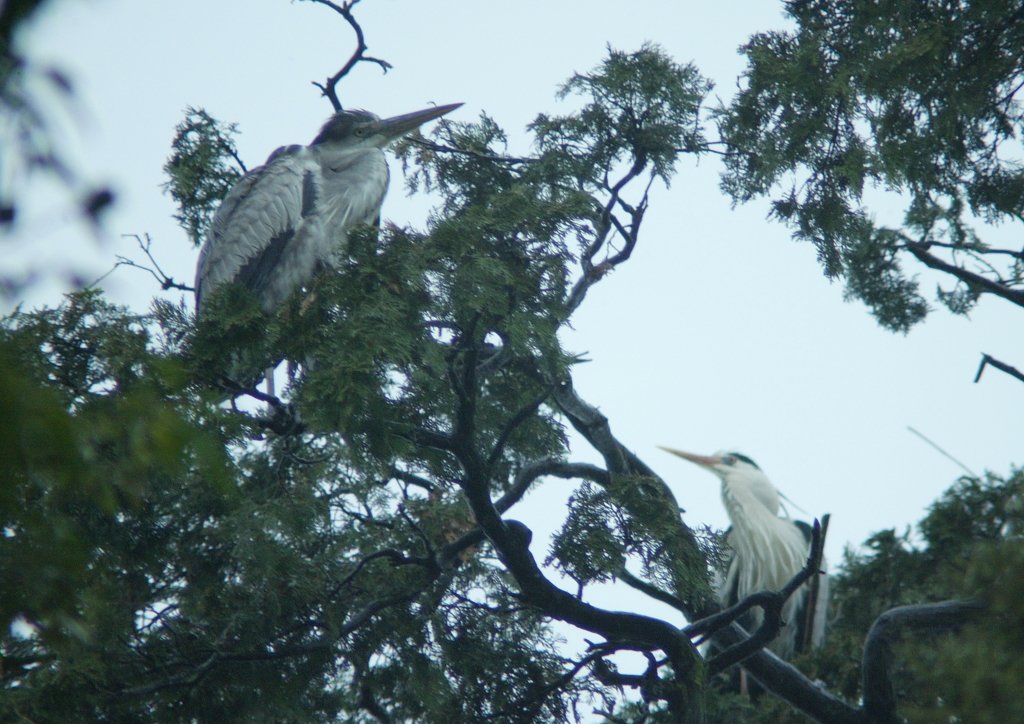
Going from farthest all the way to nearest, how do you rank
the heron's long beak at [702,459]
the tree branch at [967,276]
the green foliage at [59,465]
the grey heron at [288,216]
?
the heron's long beak at [702,459] → the grey heron at [288,216] → the tree branch at [967,276] → the green foliage at [59,465]

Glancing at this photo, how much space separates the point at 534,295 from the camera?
93.0 inches

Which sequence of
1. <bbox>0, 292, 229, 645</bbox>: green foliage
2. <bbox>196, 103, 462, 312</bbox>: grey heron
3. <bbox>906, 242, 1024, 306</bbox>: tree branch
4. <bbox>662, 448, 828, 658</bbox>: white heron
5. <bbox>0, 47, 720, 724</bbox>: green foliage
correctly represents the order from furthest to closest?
1. <bbox>662, 448, 828, 658</bbox>: white heron
2. <bbox>196, 103, 462, 312</bbox>: grey heron
3. <bbox>906, 242, 1024, 306</bbox>: tree branch
4. <bbox>0, 47, 720, 724</bbox>: green foliage
5. <bbox>0, 292, 229, 645</bbox>: green foliage

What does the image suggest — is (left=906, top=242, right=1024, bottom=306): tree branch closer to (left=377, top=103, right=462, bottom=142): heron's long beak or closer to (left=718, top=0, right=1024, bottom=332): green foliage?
(left=718, top=0, right=1024, bottom=332): green foliage

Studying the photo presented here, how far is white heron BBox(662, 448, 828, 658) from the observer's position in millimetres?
5594

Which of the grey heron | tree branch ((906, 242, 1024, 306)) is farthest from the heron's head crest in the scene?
tree branch ((906, 242, 1024, 306))

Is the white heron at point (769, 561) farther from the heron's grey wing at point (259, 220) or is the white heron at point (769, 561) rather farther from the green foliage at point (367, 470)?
the heron's grey wing at point (259, 220)

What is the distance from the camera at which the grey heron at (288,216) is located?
491 centimetres

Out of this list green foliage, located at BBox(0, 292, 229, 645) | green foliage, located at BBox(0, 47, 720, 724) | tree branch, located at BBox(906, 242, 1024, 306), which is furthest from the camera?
tree branch, located at BBox(906, 242, 1024, 306)

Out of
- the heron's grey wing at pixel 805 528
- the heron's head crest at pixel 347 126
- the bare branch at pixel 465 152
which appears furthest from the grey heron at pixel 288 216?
the heron's grey wing at pixel 805 528

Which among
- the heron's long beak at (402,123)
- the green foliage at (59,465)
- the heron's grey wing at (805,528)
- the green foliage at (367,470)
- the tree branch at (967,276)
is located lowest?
the green foliage at (59,465)

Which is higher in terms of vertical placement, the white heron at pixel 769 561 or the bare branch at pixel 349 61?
the bare branch at pixel 349 61

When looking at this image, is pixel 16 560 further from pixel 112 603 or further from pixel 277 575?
pixel 112 603

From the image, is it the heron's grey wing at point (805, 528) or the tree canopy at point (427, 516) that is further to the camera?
the heron's grey wing at point (805, 528)

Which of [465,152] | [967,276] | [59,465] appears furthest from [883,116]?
[59,465]
